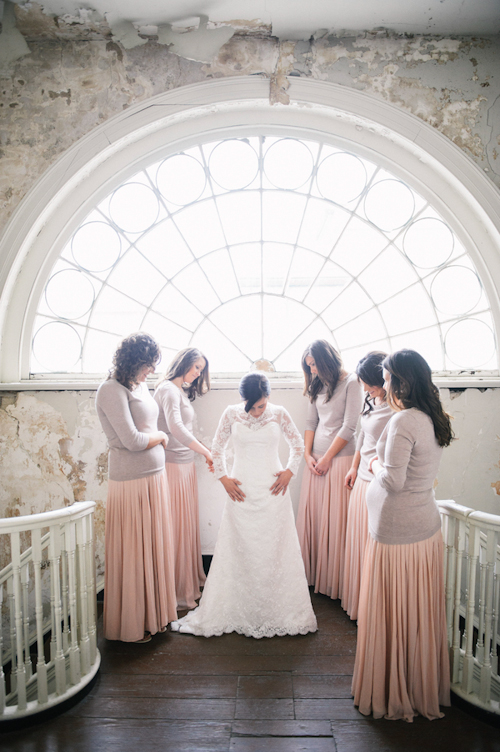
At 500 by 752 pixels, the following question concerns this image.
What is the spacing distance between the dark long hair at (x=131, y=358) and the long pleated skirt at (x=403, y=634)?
4.93 ft

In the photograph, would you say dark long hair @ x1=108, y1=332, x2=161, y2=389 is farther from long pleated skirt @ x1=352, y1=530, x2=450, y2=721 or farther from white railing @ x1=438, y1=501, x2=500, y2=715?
white railing @ x1=438, y1=501, x2=500, y2=715

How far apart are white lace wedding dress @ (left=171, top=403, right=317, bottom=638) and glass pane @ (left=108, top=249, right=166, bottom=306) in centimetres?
142

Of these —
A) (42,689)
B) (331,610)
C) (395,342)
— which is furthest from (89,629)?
(395,342)

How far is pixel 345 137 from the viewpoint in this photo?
2.98 m

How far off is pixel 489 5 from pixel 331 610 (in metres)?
3.94

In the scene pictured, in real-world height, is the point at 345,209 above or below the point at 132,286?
above

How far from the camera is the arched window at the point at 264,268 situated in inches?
122

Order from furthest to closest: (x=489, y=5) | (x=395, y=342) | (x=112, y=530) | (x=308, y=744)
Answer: (x=395, y=342), (x=489, y=5), (x=112, y=530), (x=308, y=744)

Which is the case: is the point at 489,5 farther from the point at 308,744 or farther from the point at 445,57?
the point at 308,744

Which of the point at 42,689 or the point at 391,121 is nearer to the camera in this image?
the point at 42,689

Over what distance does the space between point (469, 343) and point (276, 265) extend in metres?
1.59

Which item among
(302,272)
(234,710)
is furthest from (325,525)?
(302,272)

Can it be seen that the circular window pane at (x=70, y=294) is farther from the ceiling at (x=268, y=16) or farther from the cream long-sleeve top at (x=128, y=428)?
the ceiling at (x=268, y=16)

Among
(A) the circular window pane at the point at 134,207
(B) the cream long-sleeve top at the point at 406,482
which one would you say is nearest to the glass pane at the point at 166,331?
(A) the circular window pane at the point at 134,207
